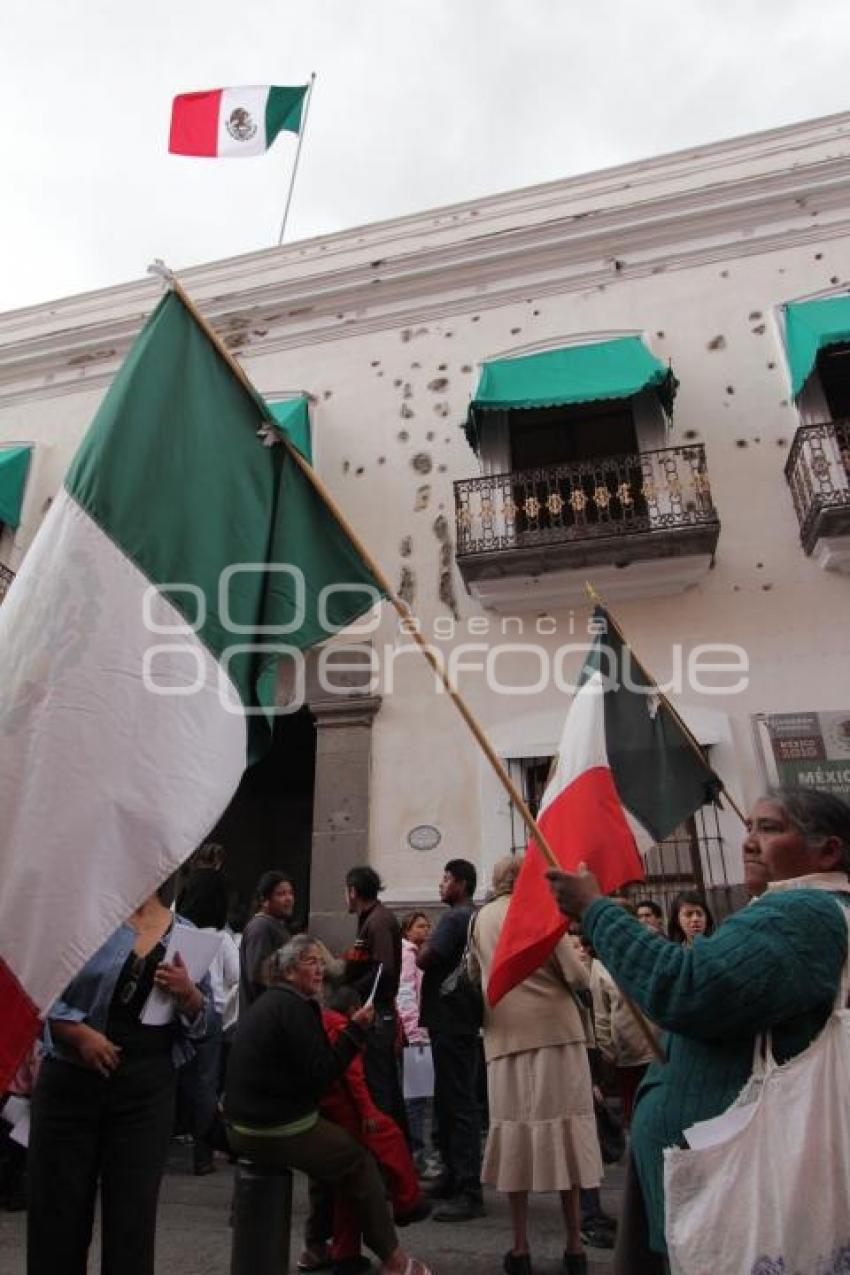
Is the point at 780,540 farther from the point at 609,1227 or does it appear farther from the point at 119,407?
the point at 119,407

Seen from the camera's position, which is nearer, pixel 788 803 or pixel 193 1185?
pixel 788 803

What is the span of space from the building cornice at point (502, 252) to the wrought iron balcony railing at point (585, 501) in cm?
259

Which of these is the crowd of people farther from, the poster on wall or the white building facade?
the white building facade

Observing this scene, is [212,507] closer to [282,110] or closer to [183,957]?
[183,957]

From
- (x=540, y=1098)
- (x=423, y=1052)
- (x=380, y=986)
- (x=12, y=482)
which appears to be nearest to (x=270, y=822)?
(x=12, y=482)

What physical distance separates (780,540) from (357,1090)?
251 inches

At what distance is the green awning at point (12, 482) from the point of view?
31.9 ft

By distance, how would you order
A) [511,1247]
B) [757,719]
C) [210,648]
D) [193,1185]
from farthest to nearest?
[757,719], [193,1185], [511,1247], [210,648]

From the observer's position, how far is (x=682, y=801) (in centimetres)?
407

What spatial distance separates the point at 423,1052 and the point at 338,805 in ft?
10.4

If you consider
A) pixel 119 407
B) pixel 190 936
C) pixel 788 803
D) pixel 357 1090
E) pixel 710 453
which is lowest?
pixel 357 1090

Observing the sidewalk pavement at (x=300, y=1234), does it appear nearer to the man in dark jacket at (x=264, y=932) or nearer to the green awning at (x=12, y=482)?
the man in dark jacket at (x=264, y=932)

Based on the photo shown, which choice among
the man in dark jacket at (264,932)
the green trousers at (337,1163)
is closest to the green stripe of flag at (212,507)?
the green trousers at (337,1163)

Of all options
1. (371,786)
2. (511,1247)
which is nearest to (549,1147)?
(511,1247)
